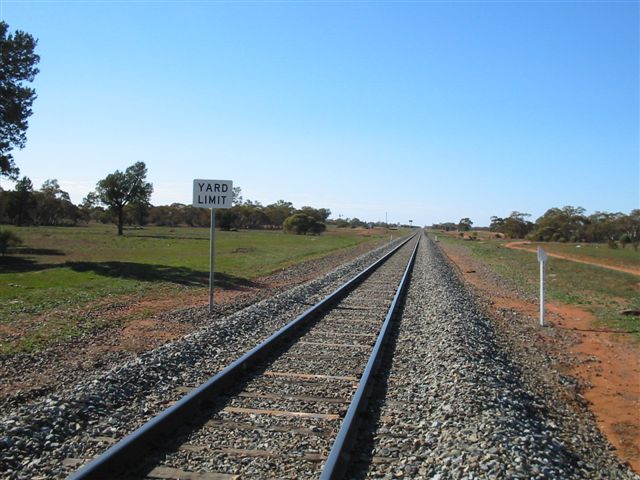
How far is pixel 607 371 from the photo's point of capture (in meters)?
9.17

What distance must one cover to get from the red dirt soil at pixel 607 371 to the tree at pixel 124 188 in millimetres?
80926

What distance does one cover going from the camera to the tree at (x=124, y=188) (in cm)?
8719

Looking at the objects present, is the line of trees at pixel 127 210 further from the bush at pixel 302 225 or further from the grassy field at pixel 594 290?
the grassy field at pixel 594 290

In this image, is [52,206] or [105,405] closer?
[105,405]

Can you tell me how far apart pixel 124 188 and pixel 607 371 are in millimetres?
87759

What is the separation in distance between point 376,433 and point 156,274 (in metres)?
18.5

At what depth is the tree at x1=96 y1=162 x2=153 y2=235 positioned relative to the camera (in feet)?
286

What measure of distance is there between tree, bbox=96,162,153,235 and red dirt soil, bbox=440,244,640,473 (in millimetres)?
80926

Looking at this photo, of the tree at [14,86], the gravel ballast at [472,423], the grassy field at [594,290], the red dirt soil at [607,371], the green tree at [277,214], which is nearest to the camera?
the gravel ballast at [472,423]

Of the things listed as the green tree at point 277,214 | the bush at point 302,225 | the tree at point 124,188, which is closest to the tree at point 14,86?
the tree at point 124,188

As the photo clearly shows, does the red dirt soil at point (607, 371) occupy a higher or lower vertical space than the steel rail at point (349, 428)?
lower

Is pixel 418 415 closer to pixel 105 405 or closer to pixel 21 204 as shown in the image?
pixel 105 405

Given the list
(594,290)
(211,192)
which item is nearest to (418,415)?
(211,192)

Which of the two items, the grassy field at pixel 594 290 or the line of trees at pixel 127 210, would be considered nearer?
the grassy field at pixel 594 290
